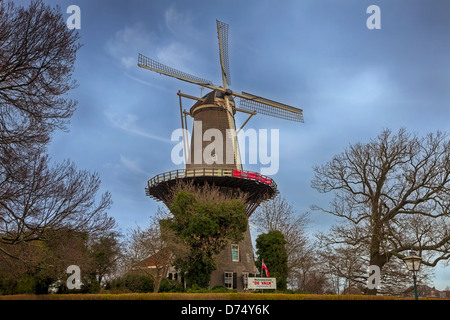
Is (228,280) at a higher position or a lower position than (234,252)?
lower

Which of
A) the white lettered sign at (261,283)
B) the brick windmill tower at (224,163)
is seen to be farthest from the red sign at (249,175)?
the white lettered sign at (261,283)

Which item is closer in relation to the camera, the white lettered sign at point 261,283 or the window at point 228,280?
the white lettered sign at point 261,283

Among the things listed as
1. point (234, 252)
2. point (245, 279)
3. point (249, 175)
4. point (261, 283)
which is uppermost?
point (249, 175)

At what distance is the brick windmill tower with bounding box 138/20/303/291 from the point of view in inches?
1326

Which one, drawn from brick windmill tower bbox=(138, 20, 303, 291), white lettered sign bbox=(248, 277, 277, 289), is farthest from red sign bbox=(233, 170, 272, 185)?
white lettered sign bbox=(248, 277, 277, 289)

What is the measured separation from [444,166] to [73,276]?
77.2ft

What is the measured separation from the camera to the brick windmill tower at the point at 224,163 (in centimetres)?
3368

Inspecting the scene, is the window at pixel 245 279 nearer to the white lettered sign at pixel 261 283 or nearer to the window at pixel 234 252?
the window at pixel 234 252

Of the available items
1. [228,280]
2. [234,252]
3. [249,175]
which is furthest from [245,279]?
[249,175]

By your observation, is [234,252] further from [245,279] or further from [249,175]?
[249,175]

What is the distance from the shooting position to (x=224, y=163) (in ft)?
119

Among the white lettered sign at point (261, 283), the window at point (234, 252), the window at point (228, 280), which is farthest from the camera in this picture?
the window at point (234, 252)

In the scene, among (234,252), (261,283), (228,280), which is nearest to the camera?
(261,283)
